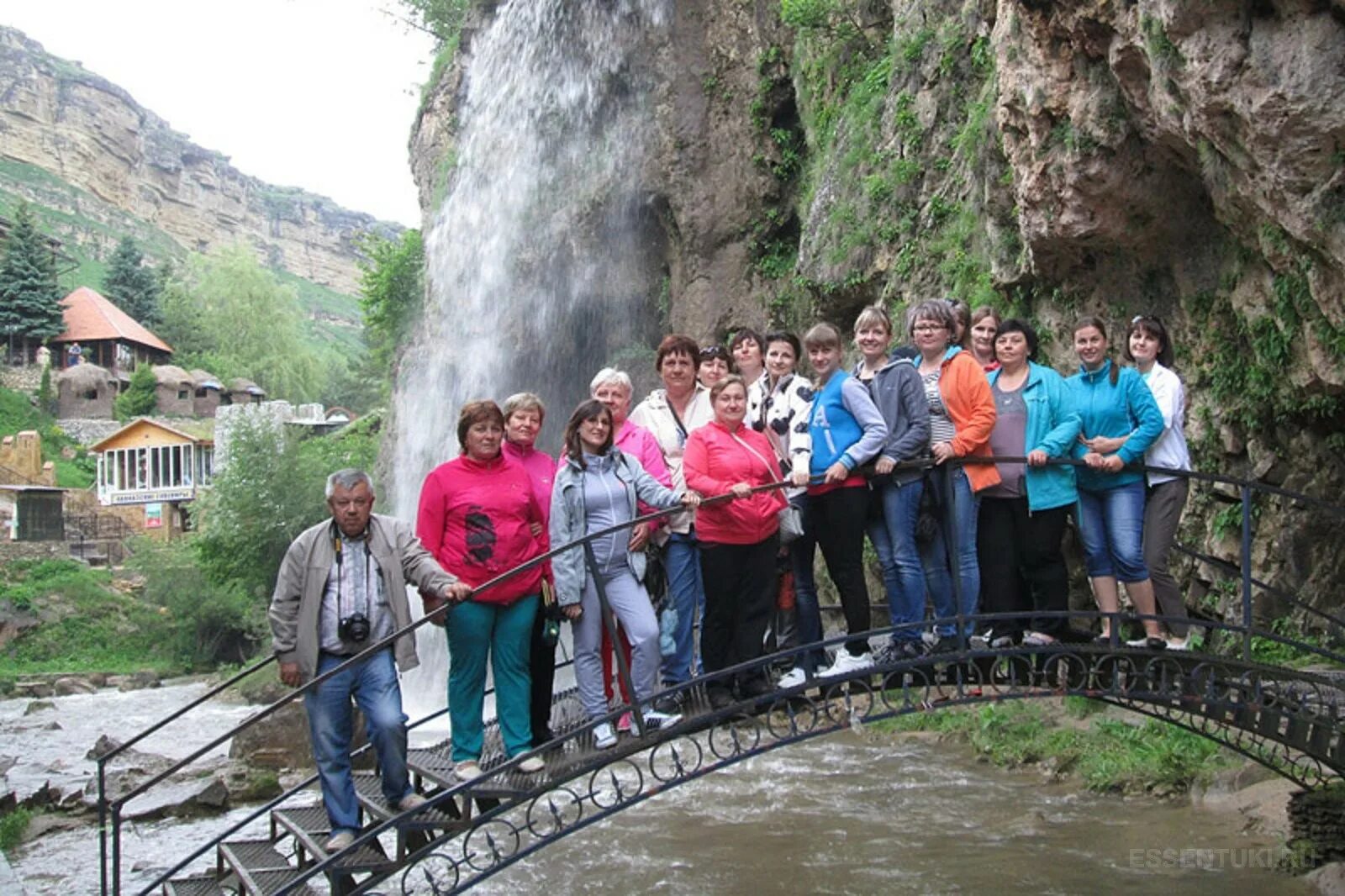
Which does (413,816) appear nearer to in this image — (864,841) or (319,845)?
(319,845)

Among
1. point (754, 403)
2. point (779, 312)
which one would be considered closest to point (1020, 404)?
point (754, 403)

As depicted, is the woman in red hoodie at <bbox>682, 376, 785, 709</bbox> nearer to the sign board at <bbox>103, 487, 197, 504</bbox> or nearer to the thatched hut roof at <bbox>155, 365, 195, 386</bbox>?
the sign board at <bbox>103, 487, 197, 504</bbox>

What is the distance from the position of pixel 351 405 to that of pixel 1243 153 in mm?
71348

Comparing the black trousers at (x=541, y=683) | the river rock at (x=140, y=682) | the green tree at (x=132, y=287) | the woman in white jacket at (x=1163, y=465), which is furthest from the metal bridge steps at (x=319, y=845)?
the green tree at (x=132, y=287)

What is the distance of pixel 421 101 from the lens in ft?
106

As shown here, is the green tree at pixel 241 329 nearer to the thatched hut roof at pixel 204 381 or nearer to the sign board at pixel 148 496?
the thatched hut roof at pixel 204 381

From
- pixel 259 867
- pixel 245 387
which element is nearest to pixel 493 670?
pixel 259 867

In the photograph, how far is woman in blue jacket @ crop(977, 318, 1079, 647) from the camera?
717 centimetres

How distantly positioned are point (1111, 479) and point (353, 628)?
4.51m

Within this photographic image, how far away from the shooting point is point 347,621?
607cm

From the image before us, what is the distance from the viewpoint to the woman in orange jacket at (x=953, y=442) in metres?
7.01

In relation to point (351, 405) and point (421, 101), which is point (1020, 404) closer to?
point (421, 101)

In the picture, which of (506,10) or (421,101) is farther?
(421,101)

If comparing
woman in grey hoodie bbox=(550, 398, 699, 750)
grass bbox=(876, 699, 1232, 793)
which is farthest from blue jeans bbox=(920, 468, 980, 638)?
grass bbox=(876, 699, 1232, 793)
